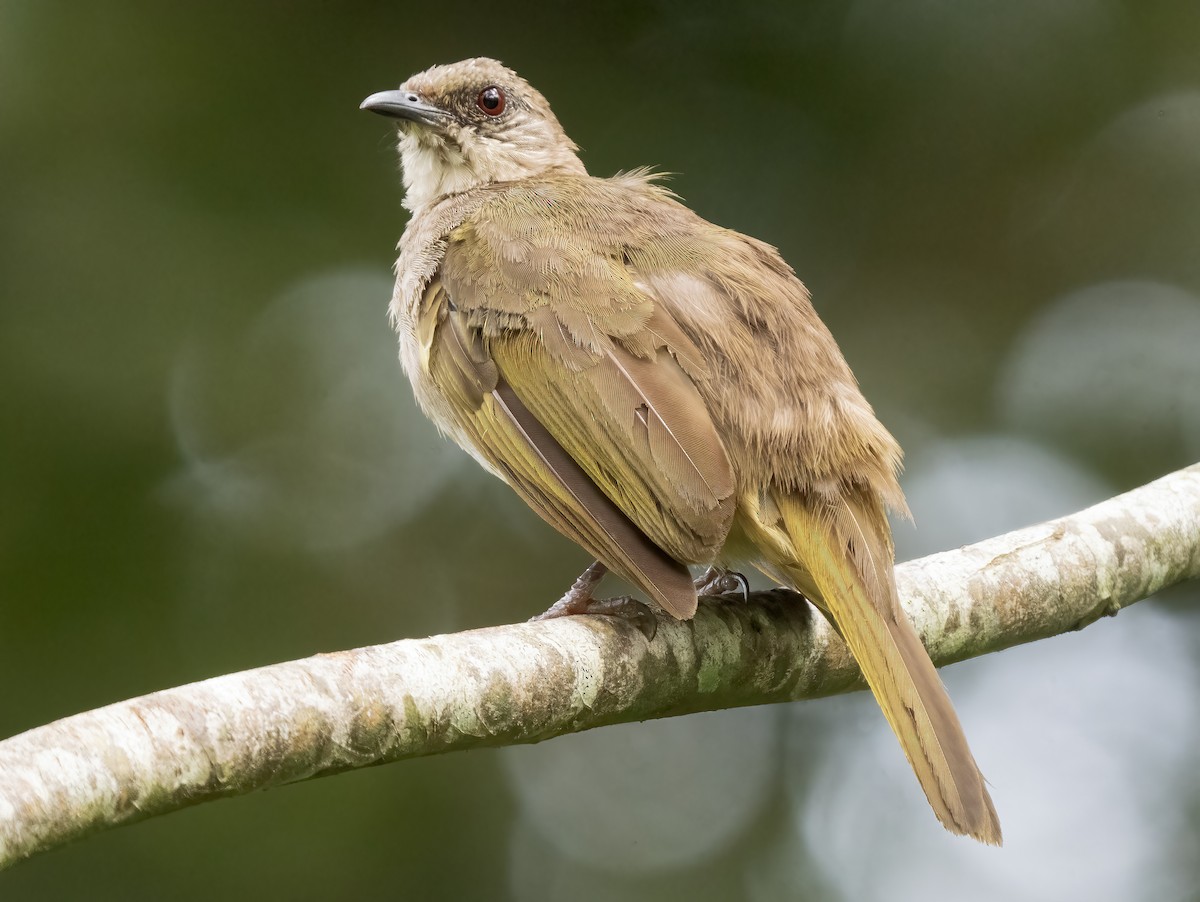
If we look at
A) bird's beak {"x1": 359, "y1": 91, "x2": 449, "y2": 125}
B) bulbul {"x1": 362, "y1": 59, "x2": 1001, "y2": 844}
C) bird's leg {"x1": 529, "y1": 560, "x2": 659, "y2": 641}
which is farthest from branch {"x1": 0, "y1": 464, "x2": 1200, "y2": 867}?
bird's beak {"x1": 359, "y1": 91, "x2": 449, "y2": 125}

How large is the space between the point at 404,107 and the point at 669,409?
182 cm

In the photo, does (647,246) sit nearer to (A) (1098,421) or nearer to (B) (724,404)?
(B) (724,404)

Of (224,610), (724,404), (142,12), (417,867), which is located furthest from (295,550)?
(724,404)

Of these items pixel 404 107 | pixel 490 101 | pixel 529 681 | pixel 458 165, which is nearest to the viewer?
pixel 529 681

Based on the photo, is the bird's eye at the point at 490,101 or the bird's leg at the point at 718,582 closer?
the bird's leg at the point at 718,582

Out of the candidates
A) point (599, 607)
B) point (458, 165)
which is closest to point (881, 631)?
point (599, 607)

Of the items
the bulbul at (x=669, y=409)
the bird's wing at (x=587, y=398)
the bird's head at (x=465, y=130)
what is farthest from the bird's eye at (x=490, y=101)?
the bird's wing at (x=587, y=398)

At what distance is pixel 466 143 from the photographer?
4.51 meters

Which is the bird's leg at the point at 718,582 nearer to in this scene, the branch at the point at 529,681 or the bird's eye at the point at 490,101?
the branch at the point at 529,681

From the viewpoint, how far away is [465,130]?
14.9 feet

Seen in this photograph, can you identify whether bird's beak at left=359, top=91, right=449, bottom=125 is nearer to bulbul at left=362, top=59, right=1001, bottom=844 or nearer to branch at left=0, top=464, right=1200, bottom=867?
bulbul at left=362, top=59, right=1001, bottom=844

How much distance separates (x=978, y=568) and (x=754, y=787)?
8.34 feet

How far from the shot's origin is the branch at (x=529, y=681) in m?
2.10

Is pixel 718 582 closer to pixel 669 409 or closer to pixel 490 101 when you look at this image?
pixel 669 409
